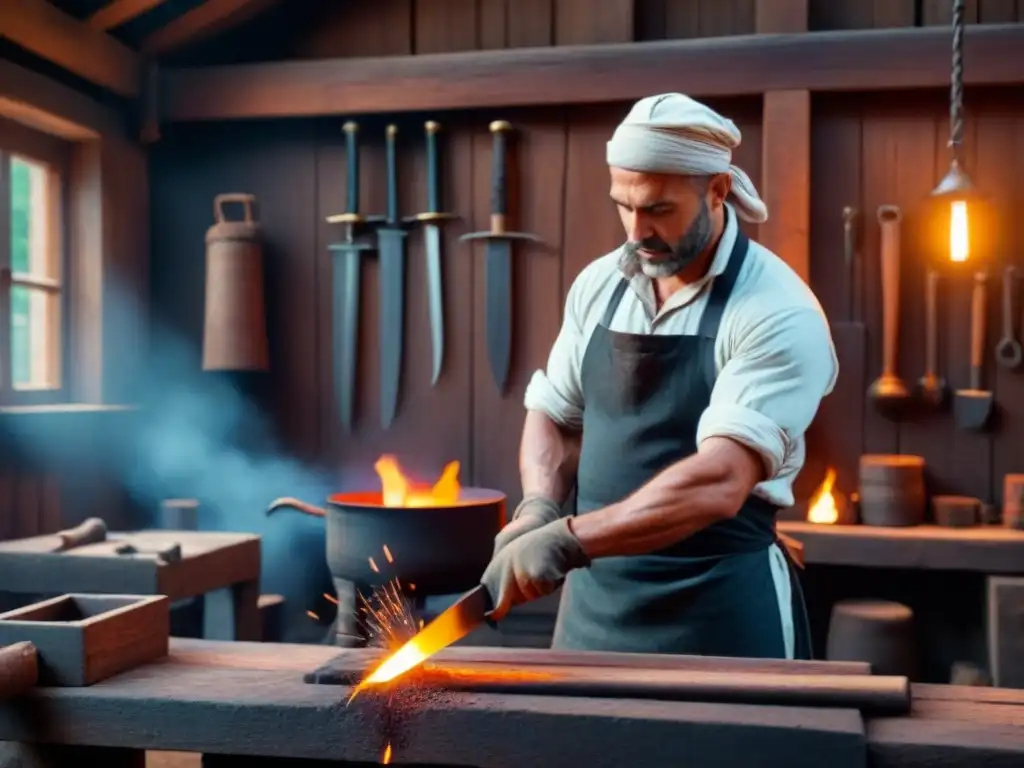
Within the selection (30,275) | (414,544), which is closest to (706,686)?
(414,544)

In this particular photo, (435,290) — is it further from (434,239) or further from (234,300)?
Result: (234,300)

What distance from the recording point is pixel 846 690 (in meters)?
1.71

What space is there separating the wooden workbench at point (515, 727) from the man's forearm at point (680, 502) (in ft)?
1.10

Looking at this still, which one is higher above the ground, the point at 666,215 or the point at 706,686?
the point at 666,215

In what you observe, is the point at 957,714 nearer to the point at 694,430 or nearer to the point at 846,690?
the point at 846,690

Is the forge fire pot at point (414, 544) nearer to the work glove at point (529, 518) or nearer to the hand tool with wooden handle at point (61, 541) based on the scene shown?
the hand tool with wooden handle at point (61, 541)

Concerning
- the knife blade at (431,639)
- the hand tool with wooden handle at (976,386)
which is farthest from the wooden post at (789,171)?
the knife blade at (431,639)

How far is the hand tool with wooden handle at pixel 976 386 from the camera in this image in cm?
419

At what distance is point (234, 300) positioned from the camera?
4598 mm

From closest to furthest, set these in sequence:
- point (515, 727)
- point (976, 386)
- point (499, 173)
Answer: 1. point (515, 727)
2. point (976, 386)
3. point (499, 173)

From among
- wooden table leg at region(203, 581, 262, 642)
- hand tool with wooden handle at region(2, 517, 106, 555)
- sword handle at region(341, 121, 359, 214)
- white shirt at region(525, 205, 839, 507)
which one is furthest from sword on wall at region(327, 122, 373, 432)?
white shirt at region(525, 205, 839, 507)

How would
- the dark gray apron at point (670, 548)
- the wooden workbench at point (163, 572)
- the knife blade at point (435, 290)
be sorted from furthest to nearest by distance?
the knife blade at point (435, 290), the wooden workbench at point (163, 572), the dark gray apron at point (670, 548)

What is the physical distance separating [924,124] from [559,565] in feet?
10.2

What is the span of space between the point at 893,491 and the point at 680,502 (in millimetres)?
2422
